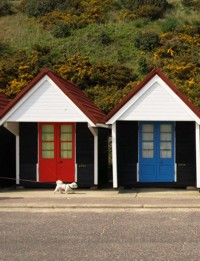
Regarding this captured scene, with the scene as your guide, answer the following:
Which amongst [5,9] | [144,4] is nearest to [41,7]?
[5,9]

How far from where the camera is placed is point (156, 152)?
15406 mm

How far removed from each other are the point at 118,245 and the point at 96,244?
0.39 metres

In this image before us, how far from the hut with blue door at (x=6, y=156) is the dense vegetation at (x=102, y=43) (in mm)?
12123

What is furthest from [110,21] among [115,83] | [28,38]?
[115,83]

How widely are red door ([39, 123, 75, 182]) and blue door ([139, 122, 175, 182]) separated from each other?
7.91 ft

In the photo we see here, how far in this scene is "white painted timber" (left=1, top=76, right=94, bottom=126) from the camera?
14953 millimetres

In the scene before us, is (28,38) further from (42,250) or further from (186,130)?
(42,250)

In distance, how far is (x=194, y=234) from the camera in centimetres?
866

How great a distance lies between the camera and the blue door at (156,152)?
15367mm

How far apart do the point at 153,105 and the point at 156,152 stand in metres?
1.92

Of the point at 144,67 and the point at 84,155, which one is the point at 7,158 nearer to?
the point at 84,155

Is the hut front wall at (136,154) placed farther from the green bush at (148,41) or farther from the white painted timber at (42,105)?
the green bush at (148,41)

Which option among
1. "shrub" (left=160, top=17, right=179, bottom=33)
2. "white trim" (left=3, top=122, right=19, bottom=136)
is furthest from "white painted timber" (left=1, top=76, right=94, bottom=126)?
"shrub" (left=160, top=17, right=179, bottom=33)

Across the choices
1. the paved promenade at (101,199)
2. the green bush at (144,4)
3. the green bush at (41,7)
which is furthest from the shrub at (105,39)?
the paved promenade at (101,199)
